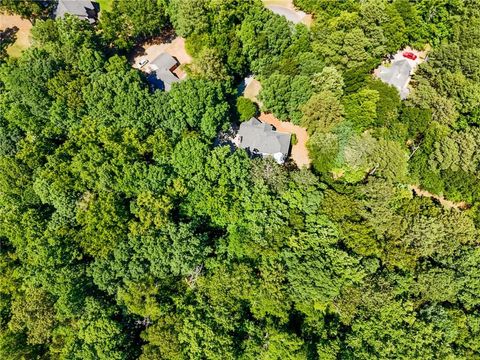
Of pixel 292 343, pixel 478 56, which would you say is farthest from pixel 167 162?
pixel 478 56

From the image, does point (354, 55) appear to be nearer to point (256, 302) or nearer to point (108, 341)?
point (256, 302)

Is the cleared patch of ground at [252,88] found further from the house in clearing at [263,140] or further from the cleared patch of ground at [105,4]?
the cleared patch of ground at [105,4]

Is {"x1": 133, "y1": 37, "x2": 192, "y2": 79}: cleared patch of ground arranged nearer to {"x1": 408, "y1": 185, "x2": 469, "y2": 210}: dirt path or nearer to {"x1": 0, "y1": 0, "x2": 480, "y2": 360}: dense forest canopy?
{"x1": 0, "y1": 0, "x2": 480, "y2": 360}: dense forest canopy

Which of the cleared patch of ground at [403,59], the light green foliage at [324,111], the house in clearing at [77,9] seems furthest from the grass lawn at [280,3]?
the house in clearing at [77,9]

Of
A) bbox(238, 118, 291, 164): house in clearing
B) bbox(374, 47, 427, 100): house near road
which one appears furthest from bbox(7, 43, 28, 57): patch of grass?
bbox(374, 47, 427, 100): house near road

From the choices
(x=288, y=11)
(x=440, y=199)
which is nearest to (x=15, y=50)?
(x=288, y=11)

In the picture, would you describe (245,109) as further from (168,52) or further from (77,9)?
(77,9)
